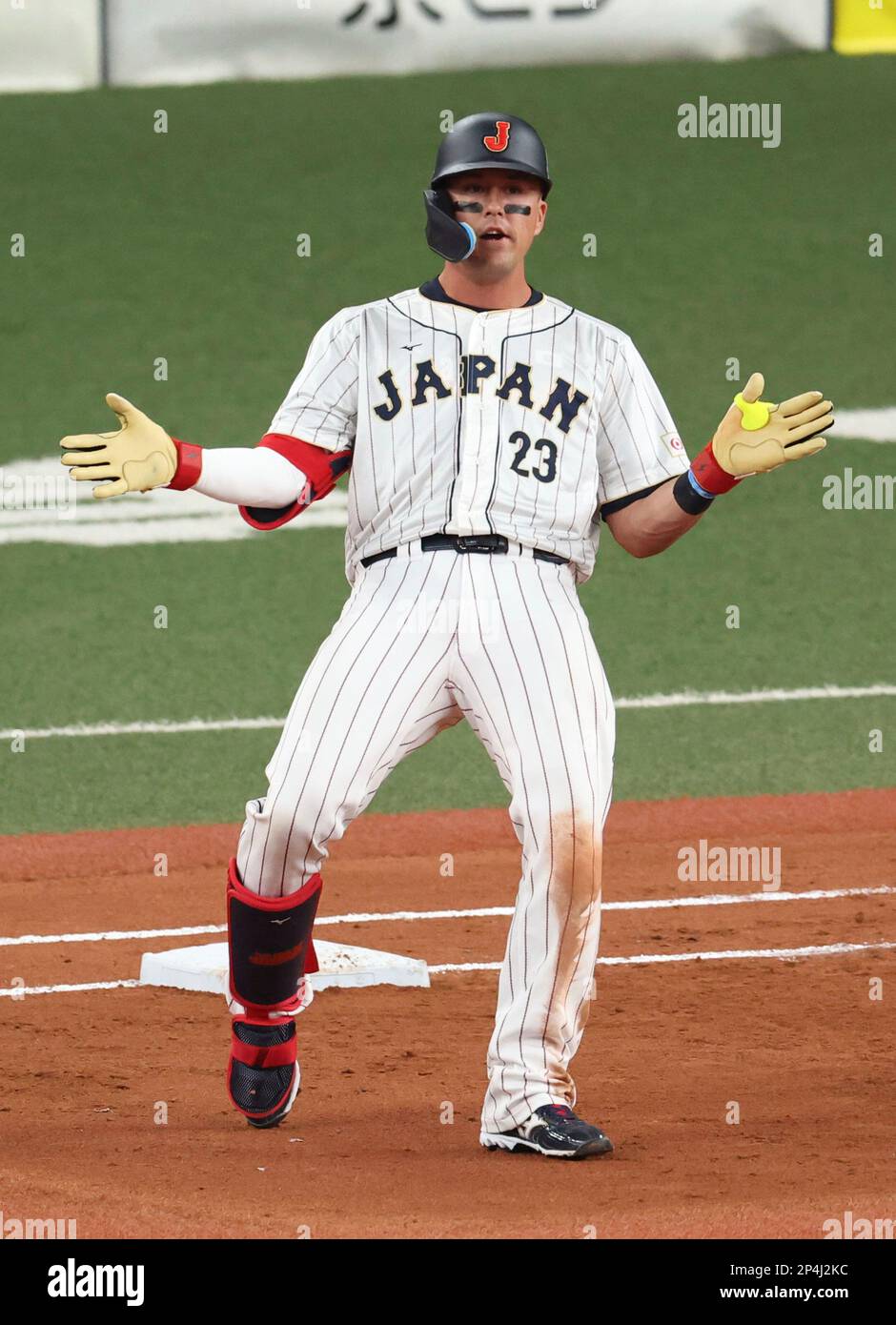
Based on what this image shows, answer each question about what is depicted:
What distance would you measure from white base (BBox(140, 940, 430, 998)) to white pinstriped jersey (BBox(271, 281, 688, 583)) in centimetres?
189

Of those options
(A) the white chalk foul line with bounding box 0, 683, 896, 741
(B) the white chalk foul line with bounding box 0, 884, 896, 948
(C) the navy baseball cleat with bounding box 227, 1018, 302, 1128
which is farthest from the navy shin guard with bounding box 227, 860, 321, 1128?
(A) the white chalk foul line with bounding box 0, 683, 896, 741

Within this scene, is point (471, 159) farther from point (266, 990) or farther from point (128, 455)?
point (266, 990)

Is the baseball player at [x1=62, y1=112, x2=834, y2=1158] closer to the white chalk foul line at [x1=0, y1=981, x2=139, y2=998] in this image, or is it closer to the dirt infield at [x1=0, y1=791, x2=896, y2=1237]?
the dirt infield at [x1=0, y1=791, x2=896, y2=1237]

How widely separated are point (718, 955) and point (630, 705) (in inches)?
135

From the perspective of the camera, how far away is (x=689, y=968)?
7.08m

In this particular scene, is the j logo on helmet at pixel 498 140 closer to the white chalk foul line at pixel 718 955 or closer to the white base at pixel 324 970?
the white base at pixel 324 970

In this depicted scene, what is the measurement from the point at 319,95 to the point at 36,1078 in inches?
608

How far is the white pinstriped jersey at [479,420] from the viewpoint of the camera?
5320mm

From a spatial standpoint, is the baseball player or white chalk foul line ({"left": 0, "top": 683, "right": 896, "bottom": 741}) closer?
the baseball player

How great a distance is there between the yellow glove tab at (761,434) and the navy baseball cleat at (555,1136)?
1.62 m

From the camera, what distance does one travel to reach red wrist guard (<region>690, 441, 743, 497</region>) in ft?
17.1

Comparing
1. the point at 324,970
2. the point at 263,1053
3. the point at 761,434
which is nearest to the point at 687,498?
the point at 761,434

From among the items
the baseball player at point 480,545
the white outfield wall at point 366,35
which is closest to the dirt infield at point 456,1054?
the baseball player at point 480,545

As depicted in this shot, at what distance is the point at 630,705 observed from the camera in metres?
10.6
